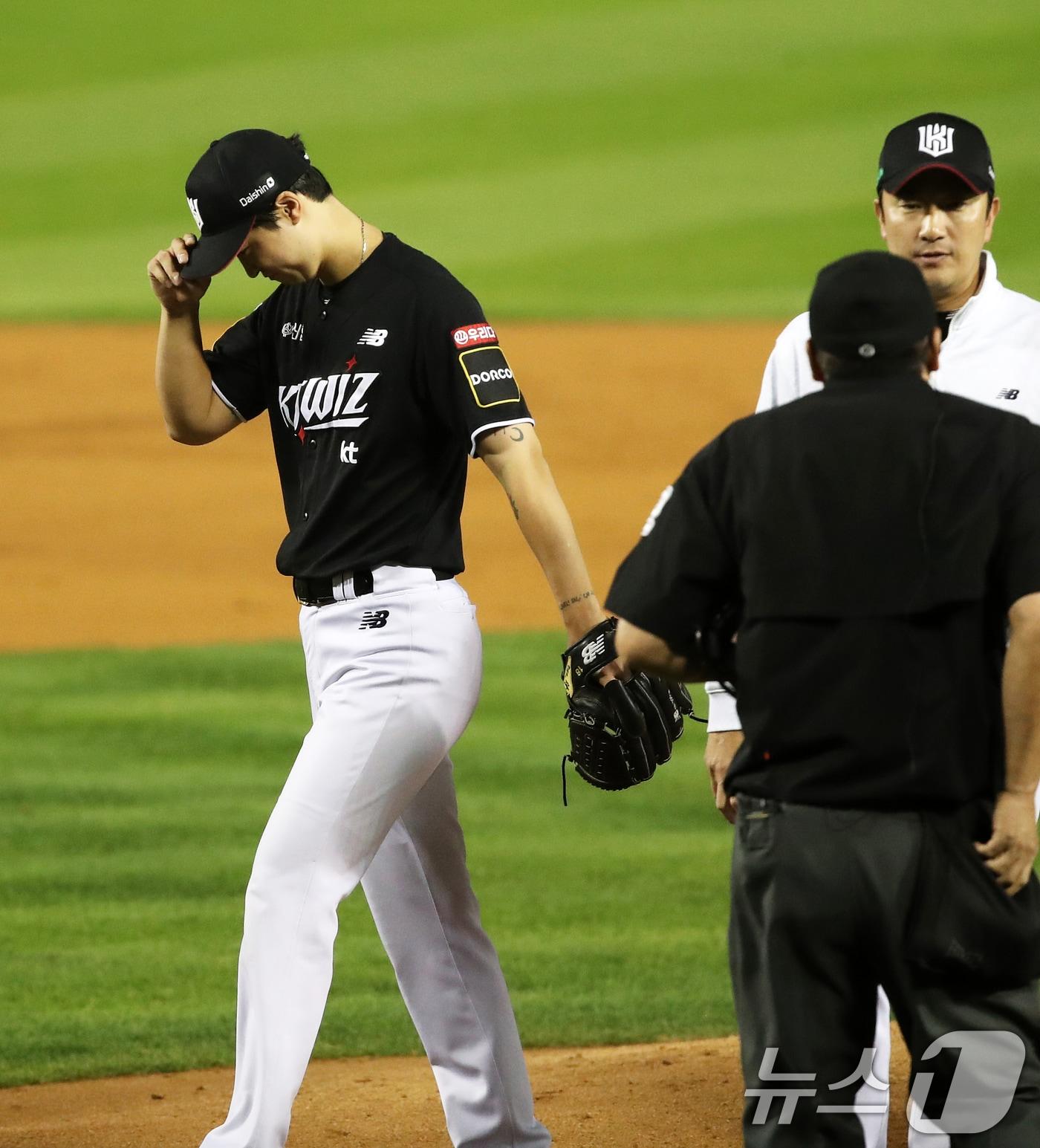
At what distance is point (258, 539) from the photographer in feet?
41.6

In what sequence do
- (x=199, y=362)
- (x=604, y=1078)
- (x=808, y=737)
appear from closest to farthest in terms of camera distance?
1. (x=808, y=737)
2. (x=199, y=362)
3. (x=604, y=1078)

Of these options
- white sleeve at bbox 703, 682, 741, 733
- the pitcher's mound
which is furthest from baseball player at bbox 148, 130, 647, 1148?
the pitcher's mound

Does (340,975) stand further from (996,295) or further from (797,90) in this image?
(797,90)

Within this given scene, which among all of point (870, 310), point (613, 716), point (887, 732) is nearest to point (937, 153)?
point (870, 310)

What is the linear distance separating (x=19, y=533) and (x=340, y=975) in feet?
24.0

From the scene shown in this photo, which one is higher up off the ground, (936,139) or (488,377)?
(936,139)

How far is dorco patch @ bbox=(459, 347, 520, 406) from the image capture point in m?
3.68

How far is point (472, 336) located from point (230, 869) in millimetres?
3824

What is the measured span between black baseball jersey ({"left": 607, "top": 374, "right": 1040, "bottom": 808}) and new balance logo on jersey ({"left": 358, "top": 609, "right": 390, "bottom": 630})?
3.86 ft

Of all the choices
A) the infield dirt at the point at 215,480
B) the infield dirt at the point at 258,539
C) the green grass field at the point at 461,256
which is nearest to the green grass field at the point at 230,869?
the green grass field at the point at 461,256

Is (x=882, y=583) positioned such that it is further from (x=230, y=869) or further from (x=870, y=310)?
(x=230, y=869)

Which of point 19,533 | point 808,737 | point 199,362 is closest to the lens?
point 808,737

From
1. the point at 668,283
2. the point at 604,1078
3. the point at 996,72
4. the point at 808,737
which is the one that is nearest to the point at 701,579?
the point at 808,737

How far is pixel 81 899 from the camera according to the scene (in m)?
6.74
